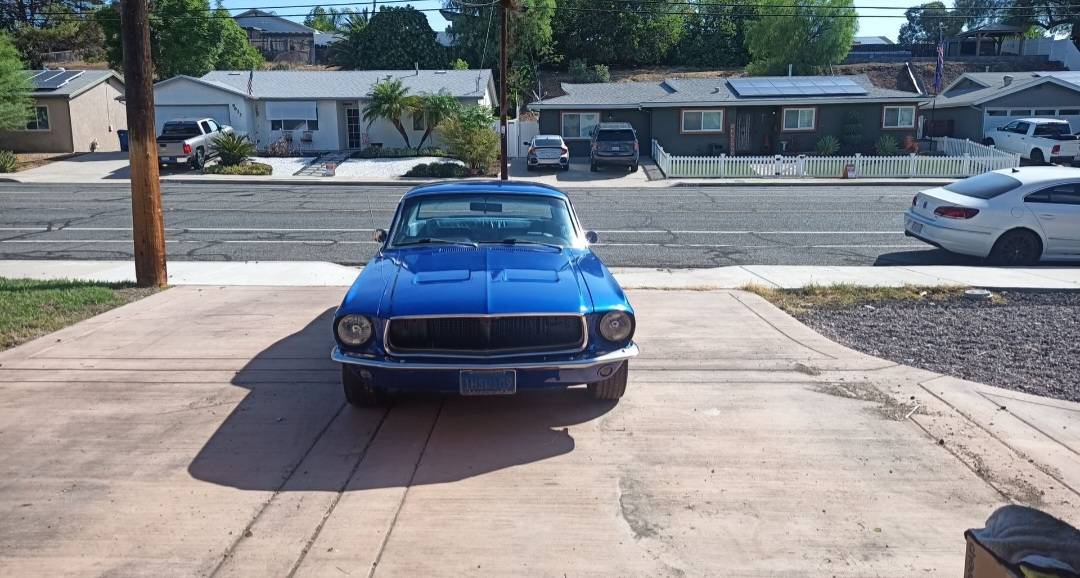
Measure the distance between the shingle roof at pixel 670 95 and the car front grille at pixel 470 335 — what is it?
32.6 m

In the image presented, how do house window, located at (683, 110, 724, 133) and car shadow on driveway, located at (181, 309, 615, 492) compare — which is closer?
car shadow on driveway, located at (181, 309, 615, 492)

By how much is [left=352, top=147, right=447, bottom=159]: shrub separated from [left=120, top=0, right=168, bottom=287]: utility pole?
26593mm

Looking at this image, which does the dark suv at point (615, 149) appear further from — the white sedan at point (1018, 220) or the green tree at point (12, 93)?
the green tree at point (12, 93)

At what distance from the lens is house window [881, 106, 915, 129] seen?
37.4 meters

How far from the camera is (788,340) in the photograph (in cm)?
814

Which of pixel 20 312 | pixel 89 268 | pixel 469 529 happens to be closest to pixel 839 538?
pixel 469 529

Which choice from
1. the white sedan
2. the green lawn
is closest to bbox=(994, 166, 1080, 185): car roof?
the white sedan

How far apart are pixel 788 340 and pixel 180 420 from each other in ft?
17.3

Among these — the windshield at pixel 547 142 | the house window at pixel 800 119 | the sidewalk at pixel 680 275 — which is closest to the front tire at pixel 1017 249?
the sidewalk at pixel 680 275

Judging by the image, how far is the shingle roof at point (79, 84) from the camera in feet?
123

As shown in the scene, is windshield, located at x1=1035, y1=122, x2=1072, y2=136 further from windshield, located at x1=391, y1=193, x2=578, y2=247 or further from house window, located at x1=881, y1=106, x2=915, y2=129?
windshield, located at x1=391, y1=193, x2=578, y2=247

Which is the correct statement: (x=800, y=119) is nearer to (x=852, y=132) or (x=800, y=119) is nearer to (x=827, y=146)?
(x=827, y=146)

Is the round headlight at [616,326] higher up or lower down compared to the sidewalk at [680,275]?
higher up

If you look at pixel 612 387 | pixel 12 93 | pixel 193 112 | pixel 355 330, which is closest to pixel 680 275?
pixel 612 387
